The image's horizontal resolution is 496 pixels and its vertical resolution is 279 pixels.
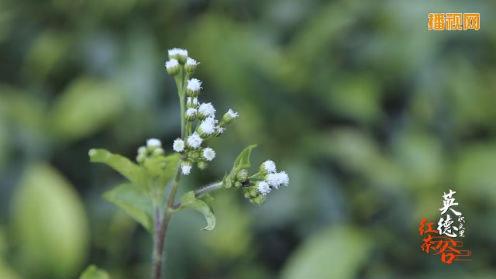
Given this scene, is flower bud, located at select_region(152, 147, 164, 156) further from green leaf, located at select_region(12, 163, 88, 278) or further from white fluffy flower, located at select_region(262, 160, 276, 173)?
green leaf, located at select_region(12, 163, 88, 278)

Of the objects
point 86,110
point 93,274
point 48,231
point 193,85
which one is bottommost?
point 93,274

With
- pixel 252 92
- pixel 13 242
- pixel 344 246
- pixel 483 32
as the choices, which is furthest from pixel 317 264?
pixel 483 32

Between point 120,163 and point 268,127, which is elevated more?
point 268,127

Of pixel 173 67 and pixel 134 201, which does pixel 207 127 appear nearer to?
pixel 173 67

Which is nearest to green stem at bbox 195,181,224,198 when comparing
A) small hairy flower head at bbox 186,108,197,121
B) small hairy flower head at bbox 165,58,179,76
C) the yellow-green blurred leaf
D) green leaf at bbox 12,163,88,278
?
small hairy flower head at bbox 186,108,197,121

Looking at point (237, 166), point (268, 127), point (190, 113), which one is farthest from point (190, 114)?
point (268, 127)

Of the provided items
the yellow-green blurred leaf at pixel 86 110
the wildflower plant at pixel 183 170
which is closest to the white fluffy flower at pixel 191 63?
the wildflower plant at pixel 183 170
